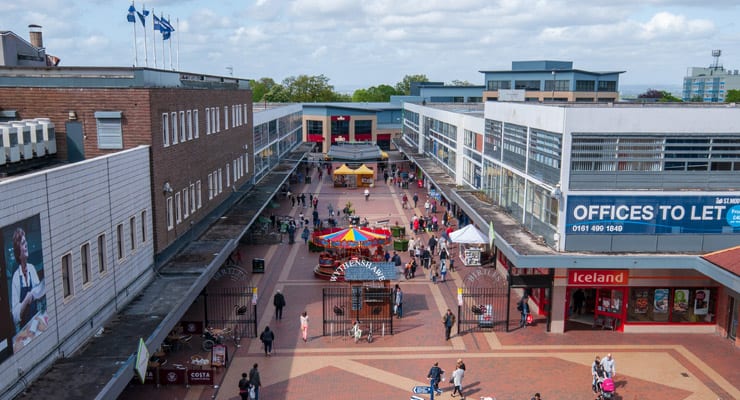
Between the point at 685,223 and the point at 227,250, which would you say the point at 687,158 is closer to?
the point at 685,223

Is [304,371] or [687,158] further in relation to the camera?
[687,158]

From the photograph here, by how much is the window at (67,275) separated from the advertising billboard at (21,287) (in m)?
1.25

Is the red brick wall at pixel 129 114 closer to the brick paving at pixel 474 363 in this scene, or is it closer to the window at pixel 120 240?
the window at pixel 120 240

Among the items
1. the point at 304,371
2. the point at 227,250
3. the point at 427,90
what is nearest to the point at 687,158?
the point at 304,371

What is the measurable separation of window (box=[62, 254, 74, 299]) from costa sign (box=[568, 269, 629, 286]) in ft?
53.7

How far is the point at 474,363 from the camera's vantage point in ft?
71.2

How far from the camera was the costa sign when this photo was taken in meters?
23.6

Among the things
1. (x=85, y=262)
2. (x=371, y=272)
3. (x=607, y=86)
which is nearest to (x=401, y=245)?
(x=371, y=272)

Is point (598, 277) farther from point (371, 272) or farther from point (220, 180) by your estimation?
point (220, 180)

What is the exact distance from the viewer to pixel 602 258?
883 inches

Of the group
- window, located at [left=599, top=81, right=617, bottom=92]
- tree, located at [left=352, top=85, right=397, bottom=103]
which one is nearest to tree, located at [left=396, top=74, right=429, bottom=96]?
tree, located at [left=352, top=85, right=397, bottom=103]

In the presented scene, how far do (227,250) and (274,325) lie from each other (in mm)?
3728

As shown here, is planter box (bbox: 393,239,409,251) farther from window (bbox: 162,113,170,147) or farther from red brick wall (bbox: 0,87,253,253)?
window (bbox: 162,113,170,147)

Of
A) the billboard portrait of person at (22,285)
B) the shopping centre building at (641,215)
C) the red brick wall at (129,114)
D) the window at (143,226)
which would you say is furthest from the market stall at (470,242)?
the billboard portrait of person at (22,285)
